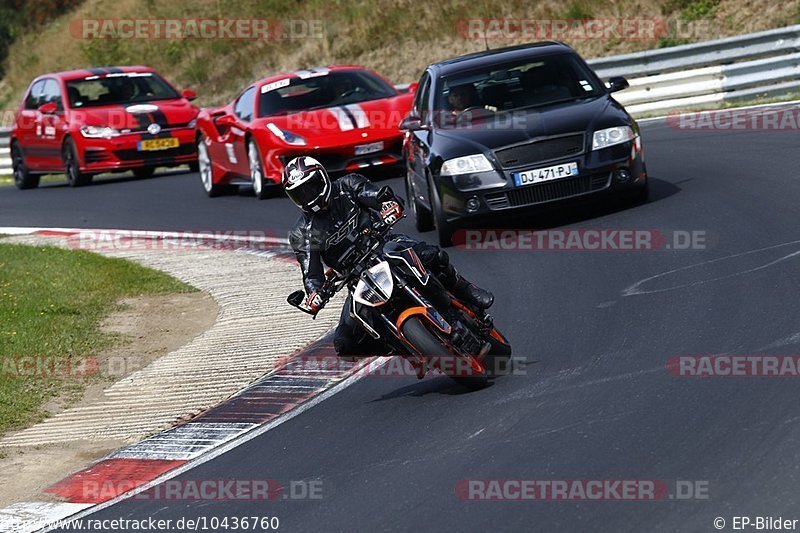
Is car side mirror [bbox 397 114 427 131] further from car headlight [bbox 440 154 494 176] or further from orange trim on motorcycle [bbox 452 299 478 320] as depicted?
orange trim on motorcycle [bbox 452 299 478 320]

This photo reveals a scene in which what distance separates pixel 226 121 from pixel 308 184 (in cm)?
1082

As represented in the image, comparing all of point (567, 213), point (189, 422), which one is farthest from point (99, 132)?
point (189, 422)

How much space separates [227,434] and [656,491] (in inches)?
122

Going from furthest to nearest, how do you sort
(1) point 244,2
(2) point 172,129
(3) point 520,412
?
(1) point 244,2 → (2) point 172,129 → (3) point 520,412

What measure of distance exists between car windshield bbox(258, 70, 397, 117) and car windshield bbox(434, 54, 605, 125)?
162 inches

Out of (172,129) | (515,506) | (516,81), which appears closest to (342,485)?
(515,506)

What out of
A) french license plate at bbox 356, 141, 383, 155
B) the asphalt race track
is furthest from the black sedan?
french license plate at bbox 356, 141, 383, 155

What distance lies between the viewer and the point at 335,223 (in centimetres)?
777

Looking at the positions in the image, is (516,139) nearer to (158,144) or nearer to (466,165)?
(466,165)

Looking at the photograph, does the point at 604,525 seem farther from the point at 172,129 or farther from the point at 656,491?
the point at 172,129

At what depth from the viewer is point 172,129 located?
21.1 m

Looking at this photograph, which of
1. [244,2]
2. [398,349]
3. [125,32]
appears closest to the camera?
[398,349]

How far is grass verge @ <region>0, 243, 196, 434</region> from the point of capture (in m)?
9.66

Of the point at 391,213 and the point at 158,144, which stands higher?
the point at 391,213
